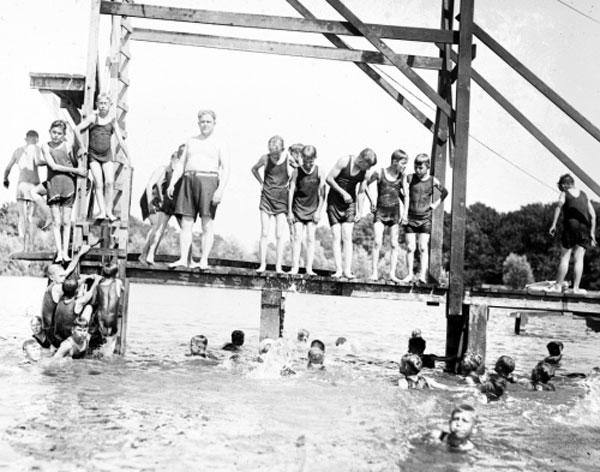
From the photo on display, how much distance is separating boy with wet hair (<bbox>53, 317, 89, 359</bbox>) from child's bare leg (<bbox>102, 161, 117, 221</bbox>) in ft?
5.25

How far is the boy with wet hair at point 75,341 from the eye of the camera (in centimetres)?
1138

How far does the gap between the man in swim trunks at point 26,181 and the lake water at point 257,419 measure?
78.9 inches

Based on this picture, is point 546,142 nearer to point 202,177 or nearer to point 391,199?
point 391,199

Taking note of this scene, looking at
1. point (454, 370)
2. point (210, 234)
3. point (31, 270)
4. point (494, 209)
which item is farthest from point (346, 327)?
point (494, 209)

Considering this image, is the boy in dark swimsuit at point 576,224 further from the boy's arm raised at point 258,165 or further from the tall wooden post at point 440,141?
the boy's arm raised at point 258,165

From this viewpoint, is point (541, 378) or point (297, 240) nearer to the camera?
point (541, 378)

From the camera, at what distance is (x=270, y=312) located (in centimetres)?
1248

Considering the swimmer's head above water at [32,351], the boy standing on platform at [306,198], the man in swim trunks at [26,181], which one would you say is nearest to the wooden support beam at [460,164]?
the boy standing on platform at [306,198]

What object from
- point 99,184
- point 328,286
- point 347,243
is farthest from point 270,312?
point 99,184

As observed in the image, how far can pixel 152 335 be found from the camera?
19.6 m

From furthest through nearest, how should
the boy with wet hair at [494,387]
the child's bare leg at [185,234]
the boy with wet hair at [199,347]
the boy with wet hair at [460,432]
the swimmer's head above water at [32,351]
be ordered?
the boy with wet hair at [199,347] < the child's bare leg at [185,234] < the swimmer's head above water at [32,351] < the boy with wet hair at [494,387] < the boy with wet hair at [460,432]

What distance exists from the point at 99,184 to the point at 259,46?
10.6 ft

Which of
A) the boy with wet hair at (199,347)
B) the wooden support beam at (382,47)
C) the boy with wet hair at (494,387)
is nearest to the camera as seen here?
the boy with wet hair at (494,387)

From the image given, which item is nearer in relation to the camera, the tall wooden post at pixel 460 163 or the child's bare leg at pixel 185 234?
the child's bare leg at pixel 185 234
